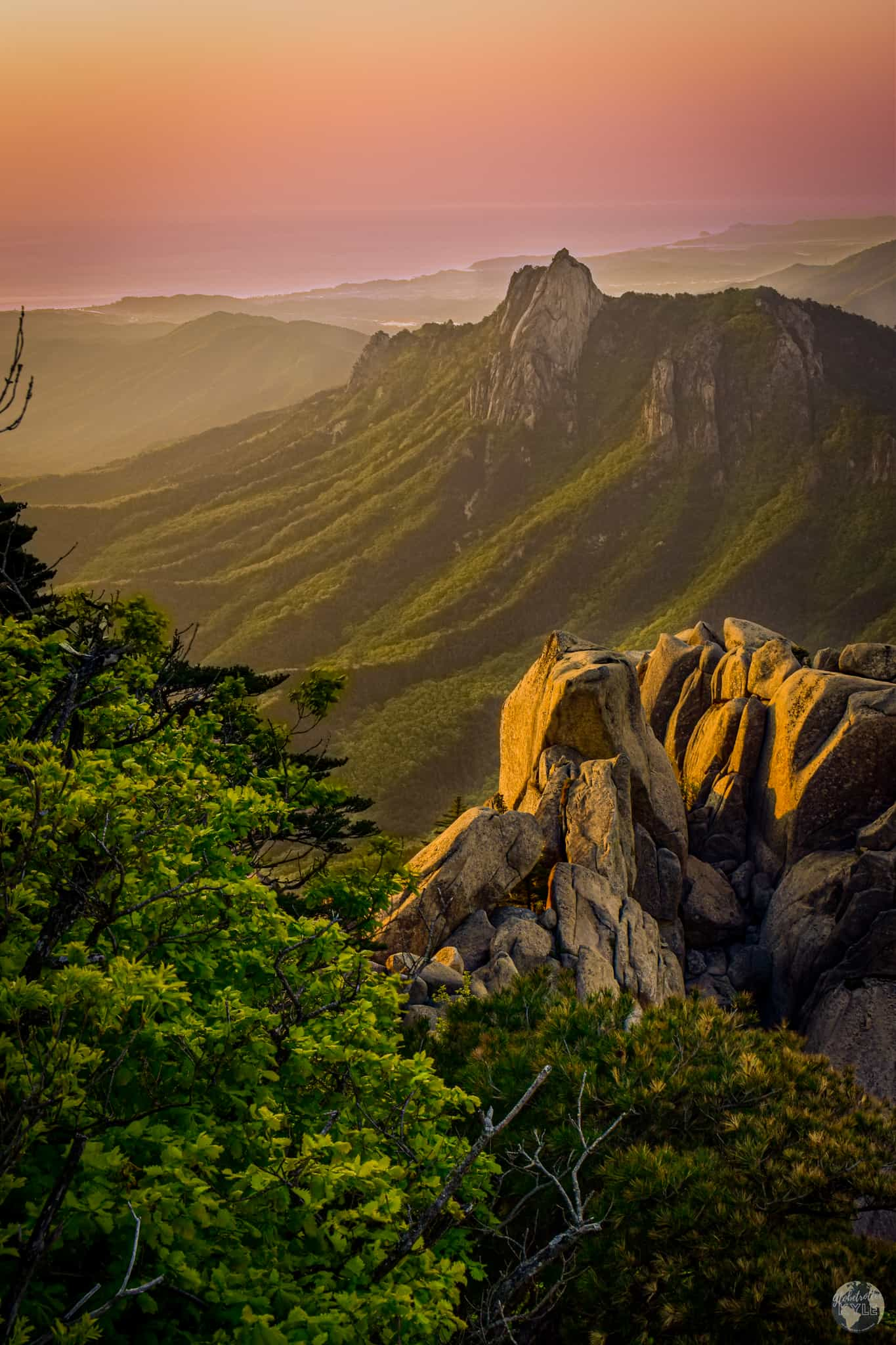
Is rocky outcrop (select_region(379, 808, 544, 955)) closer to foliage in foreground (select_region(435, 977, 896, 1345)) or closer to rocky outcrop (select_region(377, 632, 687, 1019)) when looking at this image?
rocky outcrop (select_region(377, 632, 687, 1019))

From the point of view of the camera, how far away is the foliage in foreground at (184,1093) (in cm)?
806

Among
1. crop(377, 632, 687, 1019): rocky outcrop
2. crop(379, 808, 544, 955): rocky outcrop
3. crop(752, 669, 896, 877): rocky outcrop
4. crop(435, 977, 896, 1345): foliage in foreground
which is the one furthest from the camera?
crop(752, 669, 896, 877): rocky outcrop

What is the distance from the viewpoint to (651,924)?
32.4 meters

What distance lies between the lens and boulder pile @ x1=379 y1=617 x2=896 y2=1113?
1153 inches

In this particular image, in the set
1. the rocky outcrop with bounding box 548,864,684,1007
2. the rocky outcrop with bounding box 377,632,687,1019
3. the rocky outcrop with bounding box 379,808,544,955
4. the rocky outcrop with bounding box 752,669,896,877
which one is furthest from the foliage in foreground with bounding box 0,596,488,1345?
the rocky outcrop with bounding box 752,669,896,877

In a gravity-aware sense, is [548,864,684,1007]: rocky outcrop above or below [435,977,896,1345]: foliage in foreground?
below

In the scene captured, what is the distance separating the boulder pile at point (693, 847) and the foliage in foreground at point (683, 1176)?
22.5ft

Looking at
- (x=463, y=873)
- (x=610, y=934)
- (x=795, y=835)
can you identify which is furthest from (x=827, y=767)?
(x=463, y=873)

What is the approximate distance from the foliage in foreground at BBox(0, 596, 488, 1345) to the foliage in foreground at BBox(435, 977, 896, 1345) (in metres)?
2.14

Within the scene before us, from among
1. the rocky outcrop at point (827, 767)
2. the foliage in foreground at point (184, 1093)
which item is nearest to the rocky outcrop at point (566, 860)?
the rocky outcrop at point (827, 767)

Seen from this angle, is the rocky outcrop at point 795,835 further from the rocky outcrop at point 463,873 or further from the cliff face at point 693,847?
the rocky outcrop at point 463,873

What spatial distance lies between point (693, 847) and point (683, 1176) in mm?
30844

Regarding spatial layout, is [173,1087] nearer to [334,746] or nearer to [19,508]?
[19,508]

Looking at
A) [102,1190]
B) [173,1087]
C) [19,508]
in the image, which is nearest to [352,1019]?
[173,1087]
